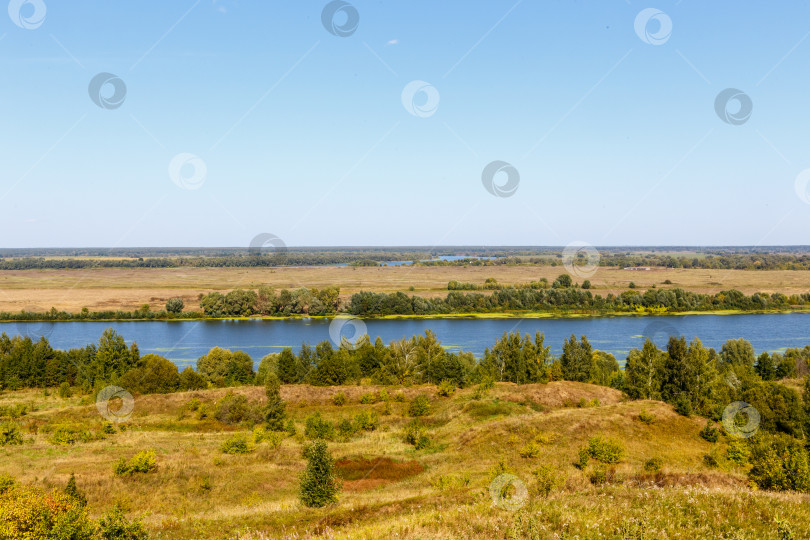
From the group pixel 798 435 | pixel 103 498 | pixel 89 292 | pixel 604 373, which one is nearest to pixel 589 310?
pixel 604 373

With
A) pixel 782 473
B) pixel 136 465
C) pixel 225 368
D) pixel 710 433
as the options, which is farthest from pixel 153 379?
pixel 782 473

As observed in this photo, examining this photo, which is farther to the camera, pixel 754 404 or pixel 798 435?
pixel 754 404

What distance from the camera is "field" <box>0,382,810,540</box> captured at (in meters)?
11.5

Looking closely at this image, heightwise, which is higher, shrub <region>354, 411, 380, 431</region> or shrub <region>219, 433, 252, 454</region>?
shrub <region>219, 433, 252, 454</region>

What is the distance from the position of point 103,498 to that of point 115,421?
24.0 meters

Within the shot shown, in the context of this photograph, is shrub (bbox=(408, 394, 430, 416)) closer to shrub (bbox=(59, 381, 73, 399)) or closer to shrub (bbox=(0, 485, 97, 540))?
shrub (bbox=(0, 485, 97, 540))

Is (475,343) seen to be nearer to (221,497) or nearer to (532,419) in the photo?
(532,419)

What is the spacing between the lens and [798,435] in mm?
37625

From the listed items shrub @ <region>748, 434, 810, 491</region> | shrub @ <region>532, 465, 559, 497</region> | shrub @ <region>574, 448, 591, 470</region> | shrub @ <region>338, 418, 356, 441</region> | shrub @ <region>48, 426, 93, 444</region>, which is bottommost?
shrub @ <region>338, 418, 356, 441</region>

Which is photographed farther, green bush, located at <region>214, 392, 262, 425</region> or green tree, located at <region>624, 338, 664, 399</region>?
green tree, located at <region>624, 338, 664, 399</region>

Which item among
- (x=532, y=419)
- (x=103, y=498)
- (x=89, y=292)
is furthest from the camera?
(x=89, y=292)

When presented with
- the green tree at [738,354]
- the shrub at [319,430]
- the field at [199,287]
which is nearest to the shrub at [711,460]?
the shrub at [319,430]

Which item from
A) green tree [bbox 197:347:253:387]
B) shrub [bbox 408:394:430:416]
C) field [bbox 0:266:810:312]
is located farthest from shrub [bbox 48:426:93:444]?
field [bbox 0:266:810:312]

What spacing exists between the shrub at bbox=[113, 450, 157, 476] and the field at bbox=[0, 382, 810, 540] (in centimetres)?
57
